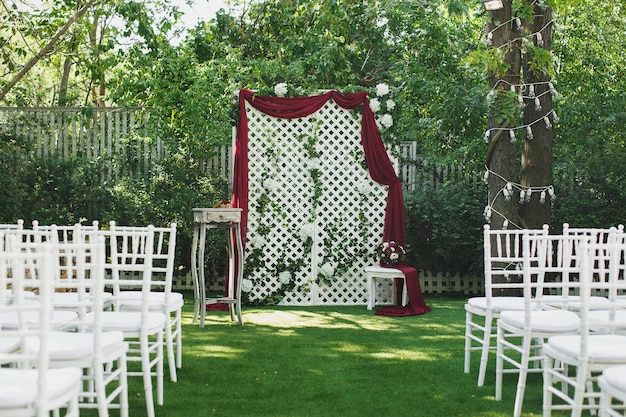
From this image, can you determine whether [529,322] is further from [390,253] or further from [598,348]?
[390,253]

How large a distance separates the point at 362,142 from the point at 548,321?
13.6 ft

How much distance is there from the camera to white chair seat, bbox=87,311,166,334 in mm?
3438

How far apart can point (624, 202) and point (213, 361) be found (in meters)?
5.44

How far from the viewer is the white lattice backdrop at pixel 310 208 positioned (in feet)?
24.1

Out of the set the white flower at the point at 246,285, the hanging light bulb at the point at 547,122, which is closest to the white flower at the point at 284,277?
the white flower at the point at 246,285

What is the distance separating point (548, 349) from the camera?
304 centimetres

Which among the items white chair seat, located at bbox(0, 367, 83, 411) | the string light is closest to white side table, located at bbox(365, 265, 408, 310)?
the string light

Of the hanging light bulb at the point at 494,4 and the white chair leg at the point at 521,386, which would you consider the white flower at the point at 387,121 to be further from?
the white chair leg at the point at 521,386

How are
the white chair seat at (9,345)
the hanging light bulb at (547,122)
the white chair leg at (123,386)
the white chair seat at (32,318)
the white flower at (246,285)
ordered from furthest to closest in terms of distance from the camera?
the white flower at (246,285) < the hanging light bulb at (547,122) < the white chair seat at (32,318) < the white chair leg at (123,386) < the white chair seat at (9,345)

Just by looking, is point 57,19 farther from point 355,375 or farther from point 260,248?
point 355,375

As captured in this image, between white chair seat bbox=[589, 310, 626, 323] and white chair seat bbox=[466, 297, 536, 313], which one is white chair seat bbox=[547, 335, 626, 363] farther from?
white chair seat bbox=[466, 297, 536, 313]

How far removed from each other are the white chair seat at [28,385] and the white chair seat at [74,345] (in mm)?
254

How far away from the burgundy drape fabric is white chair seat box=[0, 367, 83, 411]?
487 centimetres

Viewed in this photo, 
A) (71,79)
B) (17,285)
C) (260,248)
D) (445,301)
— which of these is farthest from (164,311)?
(71,79)
